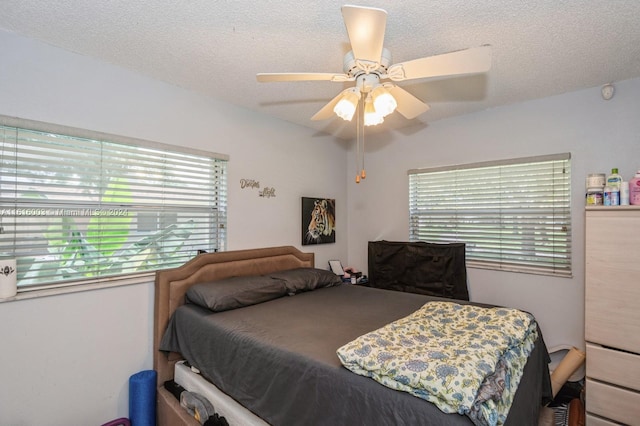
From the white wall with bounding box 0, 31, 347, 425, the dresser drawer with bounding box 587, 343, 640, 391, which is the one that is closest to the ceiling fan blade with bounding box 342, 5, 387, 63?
the white wall with bounding box 0, 31, 347, 425

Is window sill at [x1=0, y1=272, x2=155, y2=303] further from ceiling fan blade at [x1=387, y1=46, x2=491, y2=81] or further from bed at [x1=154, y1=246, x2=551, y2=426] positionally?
ceiling fan blade at [x1=387, y1=46, x2=491, y2=81]

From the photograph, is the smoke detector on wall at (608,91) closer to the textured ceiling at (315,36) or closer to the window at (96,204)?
the textured ceiling at (315,36)

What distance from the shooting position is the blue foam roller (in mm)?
2057

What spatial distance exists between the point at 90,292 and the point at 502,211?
3.41 metres

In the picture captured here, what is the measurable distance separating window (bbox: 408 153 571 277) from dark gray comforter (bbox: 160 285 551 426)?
3.30 feet

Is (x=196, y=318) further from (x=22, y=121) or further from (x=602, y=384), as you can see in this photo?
(x=602, y=384)

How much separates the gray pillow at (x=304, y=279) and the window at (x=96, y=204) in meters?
0.70

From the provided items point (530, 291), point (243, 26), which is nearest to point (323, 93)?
point (243, 26)

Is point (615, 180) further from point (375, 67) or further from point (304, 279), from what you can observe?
point (304, 279)

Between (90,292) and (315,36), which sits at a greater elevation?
(315,36)

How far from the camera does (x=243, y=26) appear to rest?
1695 mm

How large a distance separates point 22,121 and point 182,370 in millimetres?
1833

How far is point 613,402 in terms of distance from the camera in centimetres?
200

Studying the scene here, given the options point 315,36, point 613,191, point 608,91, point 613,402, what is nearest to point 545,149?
point 608,91
